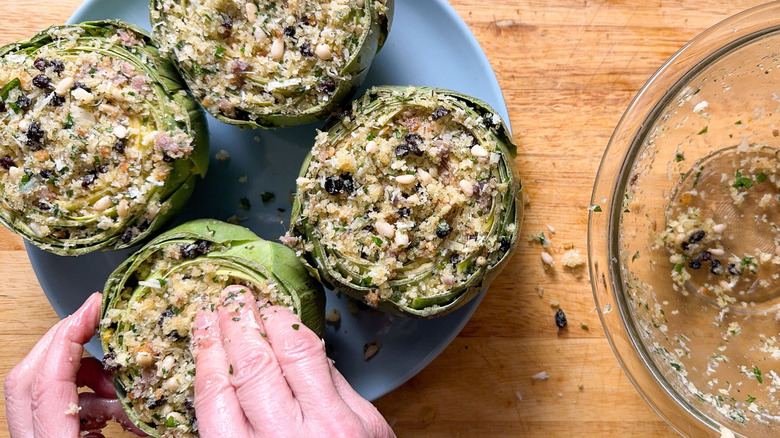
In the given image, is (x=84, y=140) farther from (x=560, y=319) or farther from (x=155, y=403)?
(x=560, y=319)

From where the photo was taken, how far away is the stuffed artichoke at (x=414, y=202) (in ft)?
4.43

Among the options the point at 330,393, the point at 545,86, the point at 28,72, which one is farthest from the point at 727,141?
the point at 28,72

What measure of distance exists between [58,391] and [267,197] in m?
0.66

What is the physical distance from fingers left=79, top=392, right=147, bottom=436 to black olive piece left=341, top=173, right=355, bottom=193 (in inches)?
31.2

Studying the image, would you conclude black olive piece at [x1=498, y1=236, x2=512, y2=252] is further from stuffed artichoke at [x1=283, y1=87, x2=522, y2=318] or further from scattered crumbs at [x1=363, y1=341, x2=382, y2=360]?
scattered crumbs at [x1=363, y1=341, x2=382, y2=360]

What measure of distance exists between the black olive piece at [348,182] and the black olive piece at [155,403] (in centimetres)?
62

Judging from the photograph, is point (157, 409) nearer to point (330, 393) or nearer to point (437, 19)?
point (330, 393)

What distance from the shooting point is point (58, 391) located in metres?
1.38

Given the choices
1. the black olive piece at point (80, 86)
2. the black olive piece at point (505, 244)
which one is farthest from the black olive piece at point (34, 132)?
the black olive piece at point (505, 244)

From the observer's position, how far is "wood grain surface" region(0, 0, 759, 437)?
5.48 feet

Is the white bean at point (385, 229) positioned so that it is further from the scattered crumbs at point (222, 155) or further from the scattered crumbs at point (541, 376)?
the scattered crumbs at point (541, 376)

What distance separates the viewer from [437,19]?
1.59 meters

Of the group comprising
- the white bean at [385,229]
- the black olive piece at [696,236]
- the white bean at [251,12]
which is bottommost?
the black olive piece at [696,236]

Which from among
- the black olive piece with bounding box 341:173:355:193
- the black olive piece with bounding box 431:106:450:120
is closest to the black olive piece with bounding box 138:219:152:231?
the black olive piece with bounding box 341:173:355:193
